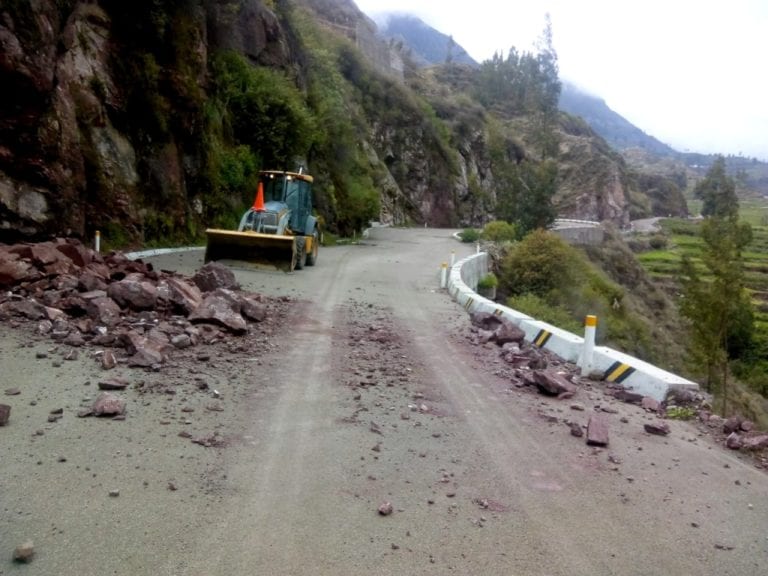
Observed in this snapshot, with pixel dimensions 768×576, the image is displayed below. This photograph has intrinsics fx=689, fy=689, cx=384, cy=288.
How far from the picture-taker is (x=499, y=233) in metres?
42.3

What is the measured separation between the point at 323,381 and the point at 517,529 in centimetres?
417

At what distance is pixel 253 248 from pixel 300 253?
2.31 m

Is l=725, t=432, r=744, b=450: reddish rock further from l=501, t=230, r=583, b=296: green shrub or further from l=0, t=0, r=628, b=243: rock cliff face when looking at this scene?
l=501, t=230, r=583, b=296: green shrub

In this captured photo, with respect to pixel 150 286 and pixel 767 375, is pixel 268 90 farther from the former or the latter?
pixel 767 375

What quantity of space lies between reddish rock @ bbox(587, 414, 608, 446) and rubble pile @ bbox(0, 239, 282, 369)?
16.3 ft

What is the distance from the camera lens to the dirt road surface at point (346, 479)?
438cm

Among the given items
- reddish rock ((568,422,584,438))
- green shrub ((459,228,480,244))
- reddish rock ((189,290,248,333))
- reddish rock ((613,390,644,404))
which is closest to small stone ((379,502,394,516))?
reddish rock ((568,422,584,438))

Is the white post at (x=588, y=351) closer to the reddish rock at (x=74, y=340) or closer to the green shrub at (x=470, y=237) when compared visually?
the reddish rock at (x=74, y=340)

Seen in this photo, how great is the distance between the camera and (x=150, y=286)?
10.8 m

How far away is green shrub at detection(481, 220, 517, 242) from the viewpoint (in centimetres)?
4162

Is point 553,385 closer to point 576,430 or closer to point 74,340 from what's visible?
point 576,430

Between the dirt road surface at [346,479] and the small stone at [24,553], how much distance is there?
0.05m

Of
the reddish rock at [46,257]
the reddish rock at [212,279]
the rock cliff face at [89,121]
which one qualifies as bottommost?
the reddish rock at [212,279]

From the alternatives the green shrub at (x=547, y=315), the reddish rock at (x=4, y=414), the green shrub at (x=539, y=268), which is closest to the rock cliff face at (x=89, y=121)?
the reddish rock at (x=4, y=414)
